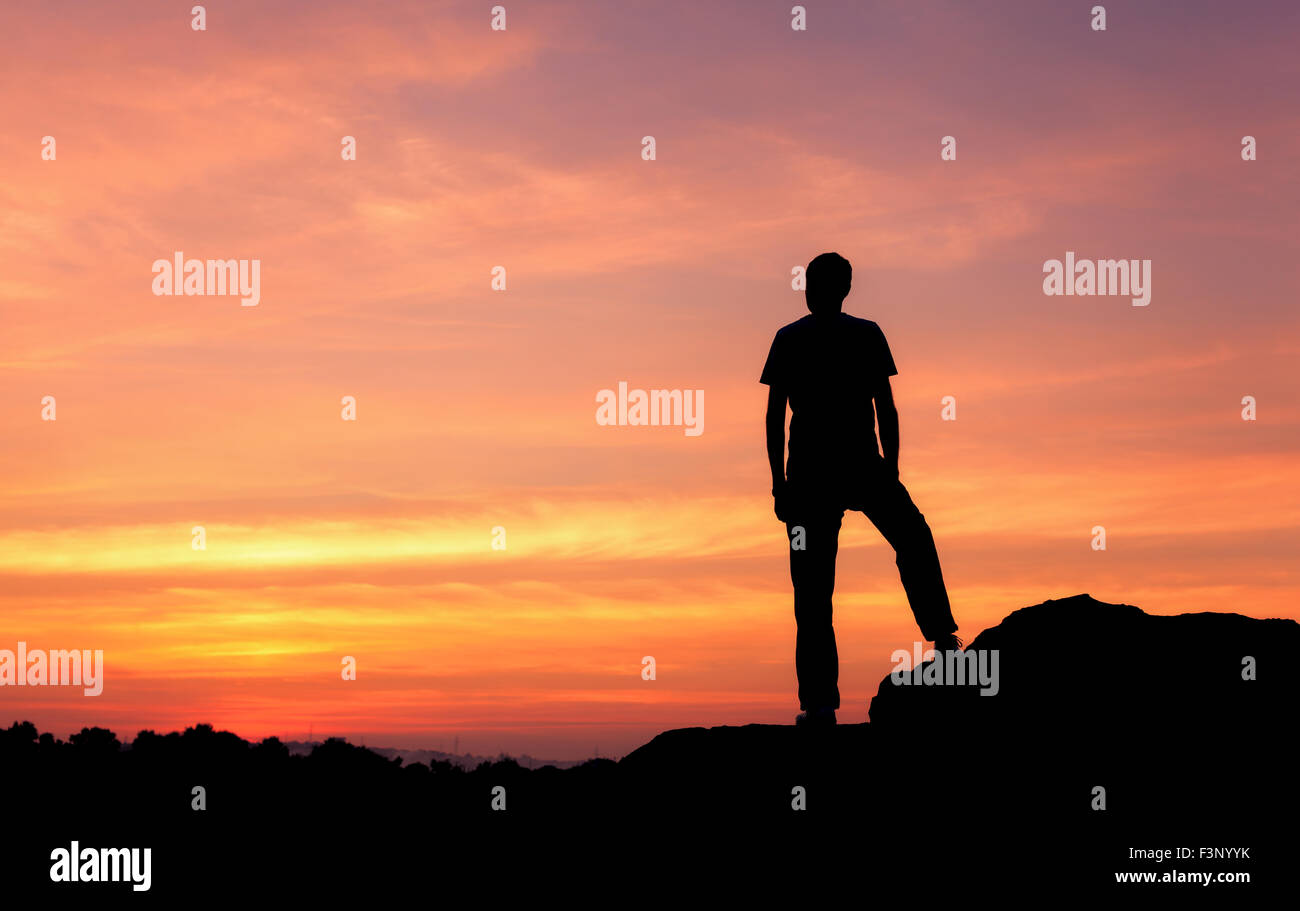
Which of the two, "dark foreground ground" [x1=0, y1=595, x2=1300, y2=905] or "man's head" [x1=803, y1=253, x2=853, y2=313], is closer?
"dark foreground ground" [x1=0, y1=595, x2=1300, y2=905]

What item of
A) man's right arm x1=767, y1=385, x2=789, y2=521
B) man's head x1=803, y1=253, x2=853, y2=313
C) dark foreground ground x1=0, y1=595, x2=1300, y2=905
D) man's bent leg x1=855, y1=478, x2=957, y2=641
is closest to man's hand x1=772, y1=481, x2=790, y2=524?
man's right arm x1=767, y1=385, x2=789, y2=521

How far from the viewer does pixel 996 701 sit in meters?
9.82

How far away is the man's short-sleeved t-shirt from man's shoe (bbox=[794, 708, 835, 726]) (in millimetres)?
2106

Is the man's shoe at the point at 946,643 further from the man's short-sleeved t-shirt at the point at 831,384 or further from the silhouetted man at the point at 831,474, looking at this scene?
the man's short-sleeved t-shirt at the point at 831,384

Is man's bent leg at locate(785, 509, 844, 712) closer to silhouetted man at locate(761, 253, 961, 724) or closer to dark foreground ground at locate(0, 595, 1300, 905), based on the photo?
silhouetted man at locate(761, 253, 961, 724)

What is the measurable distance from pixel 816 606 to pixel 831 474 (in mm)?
1164

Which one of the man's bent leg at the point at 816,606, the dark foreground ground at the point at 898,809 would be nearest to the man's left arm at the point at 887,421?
the man's bent leg at the point at 816,606

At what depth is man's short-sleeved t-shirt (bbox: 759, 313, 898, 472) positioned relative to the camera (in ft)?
33.7

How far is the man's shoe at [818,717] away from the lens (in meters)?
10.2

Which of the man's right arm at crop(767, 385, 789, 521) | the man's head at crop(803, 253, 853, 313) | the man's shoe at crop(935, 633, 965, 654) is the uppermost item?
the man's head at crop(803, 253, 853, 313)
